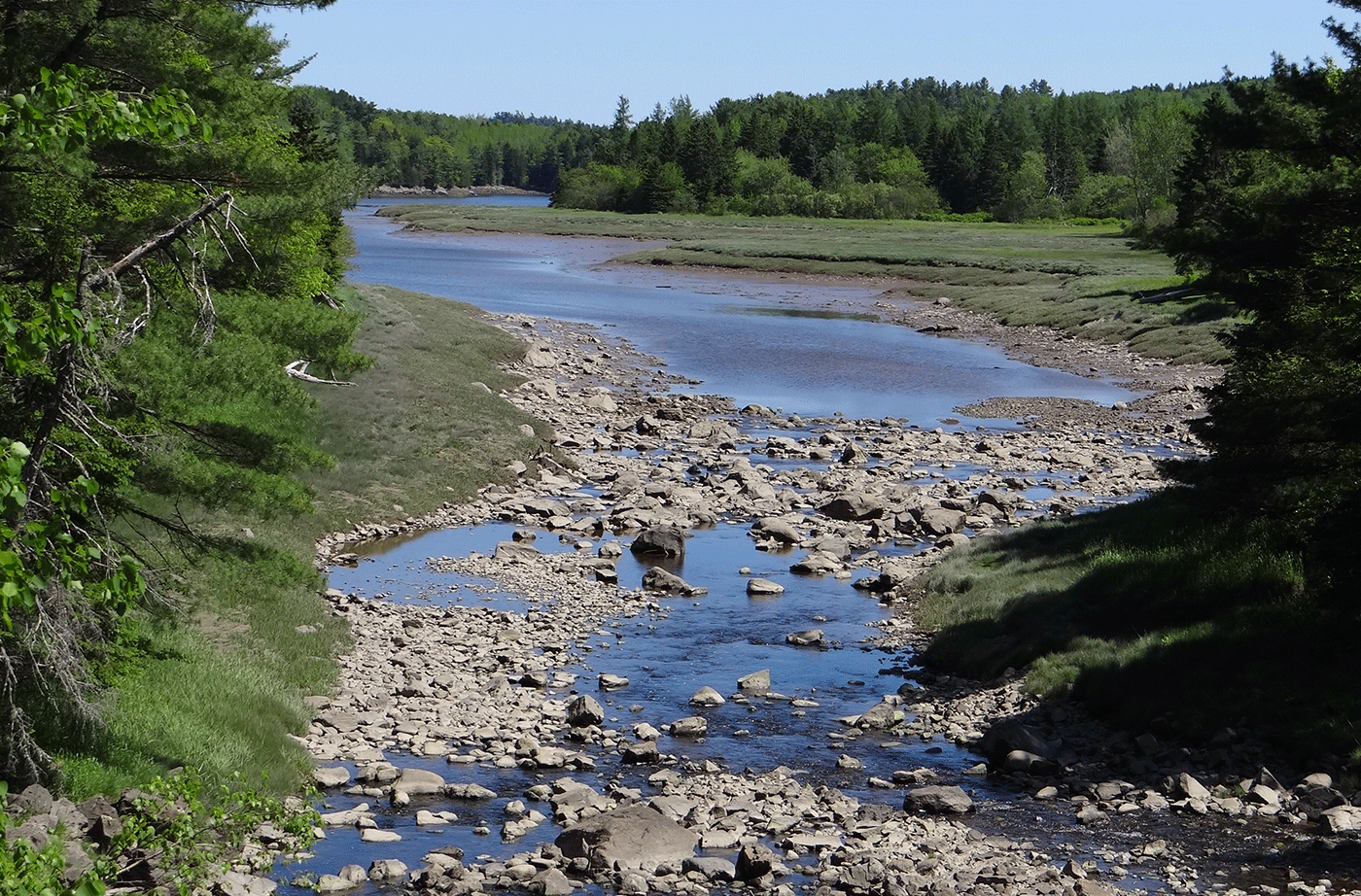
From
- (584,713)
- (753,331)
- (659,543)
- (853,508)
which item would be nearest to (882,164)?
(753,331)

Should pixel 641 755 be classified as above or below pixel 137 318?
below

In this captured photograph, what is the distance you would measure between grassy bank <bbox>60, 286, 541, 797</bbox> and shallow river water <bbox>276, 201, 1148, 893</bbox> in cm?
175

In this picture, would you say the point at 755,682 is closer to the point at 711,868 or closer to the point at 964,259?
the point at 711,868

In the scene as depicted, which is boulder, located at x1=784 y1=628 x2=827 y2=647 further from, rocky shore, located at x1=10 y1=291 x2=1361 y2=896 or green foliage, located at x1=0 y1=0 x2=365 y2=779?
green foliage, located at x1=0 y1=0 x2=365 y2=779

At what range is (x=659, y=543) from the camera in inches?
1225

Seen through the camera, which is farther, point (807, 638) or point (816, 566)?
point (816, 566)

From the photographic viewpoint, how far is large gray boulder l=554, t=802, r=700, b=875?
591 inches

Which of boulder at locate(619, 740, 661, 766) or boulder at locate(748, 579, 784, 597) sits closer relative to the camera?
boulder at locate(619, 740, 661, 766)

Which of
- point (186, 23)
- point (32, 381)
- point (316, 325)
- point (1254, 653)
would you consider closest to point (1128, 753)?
point (1254, 653)

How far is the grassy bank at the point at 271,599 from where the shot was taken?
16.1 meters

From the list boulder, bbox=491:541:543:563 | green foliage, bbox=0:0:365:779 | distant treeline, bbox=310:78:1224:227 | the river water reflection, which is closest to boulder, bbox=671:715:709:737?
green foliage, bbox=0:0:365:779

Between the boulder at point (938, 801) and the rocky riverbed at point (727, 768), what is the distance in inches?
1.2

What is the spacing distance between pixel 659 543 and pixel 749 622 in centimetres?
544

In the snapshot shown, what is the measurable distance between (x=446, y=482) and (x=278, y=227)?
57.7ft
